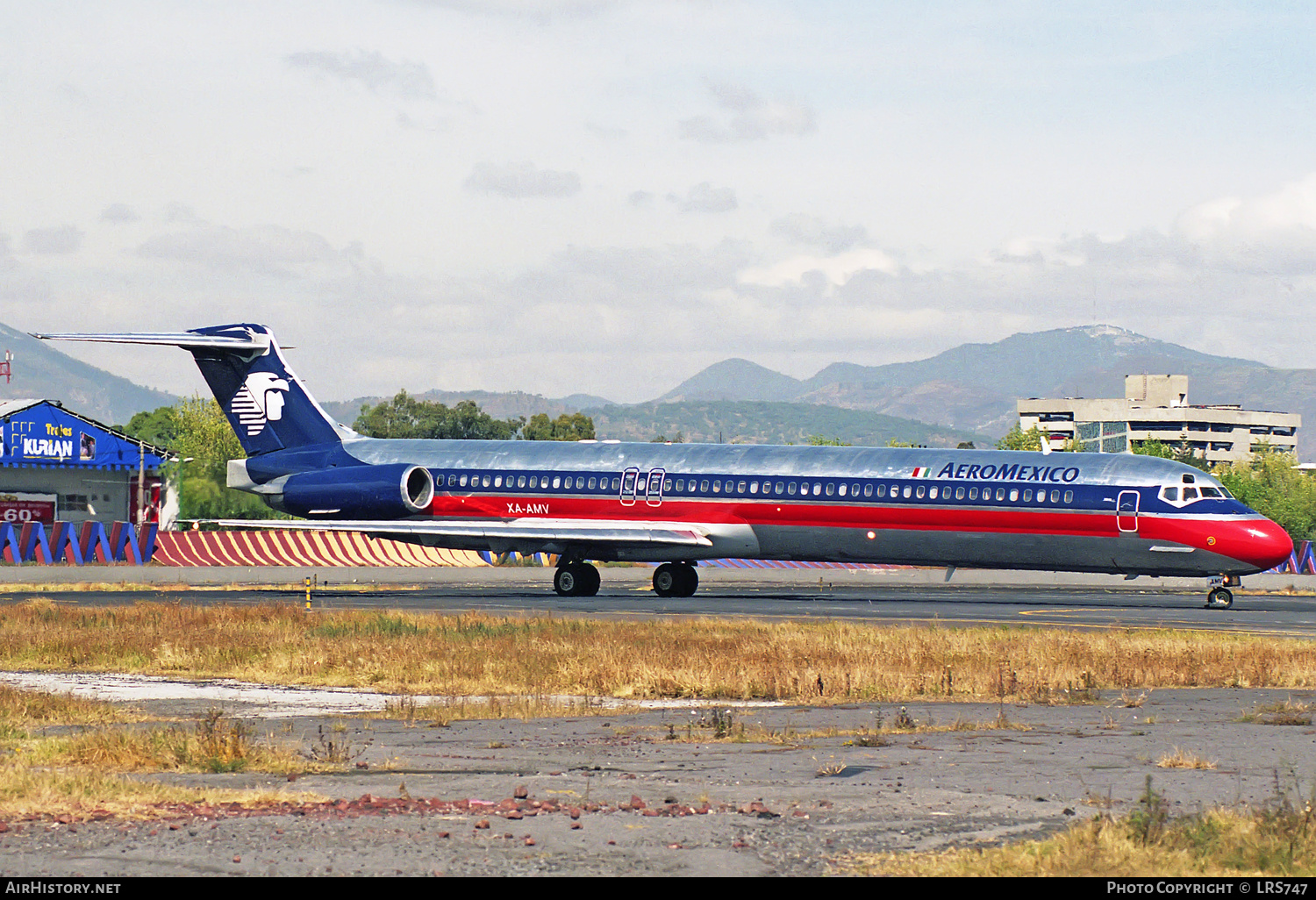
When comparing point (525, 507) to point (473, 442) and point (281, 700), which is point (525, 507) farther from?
point (281, 700)

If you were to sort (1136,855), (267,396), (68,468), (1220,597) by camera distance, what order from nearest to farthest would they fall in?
1. (1136,855)
2. (1220,597)
3. (267,396)
4. (68,468)

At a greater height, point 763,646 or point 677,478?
point 677,478

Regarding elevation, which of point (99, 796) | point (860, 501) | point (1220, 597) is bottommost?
point (1220, 597)

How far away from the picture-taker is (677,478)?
43.5m

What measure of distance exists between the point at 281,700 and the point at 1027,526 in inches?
945

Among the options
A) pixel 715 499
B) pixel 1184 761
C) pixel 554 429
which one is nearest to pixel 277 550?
pixel 715 499

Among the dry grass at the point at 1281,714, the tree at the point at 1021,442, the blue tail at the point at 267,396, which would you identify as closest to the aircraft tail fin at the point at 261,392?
the blue tail at the point at 267,396

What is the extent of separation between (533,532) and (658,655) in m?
19.9

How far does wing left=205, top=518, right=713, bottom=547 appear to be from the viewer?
4250 centimetres

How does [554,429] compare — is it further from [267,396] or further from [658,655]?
[658,655]

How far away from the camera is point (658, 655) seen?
76.7 ft

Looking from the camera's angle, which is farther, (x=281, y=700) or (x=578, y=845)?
(x=281, y=700)

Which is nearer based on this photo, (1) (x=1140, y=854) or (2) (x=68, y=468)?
(1) (x=1140, y=854)
